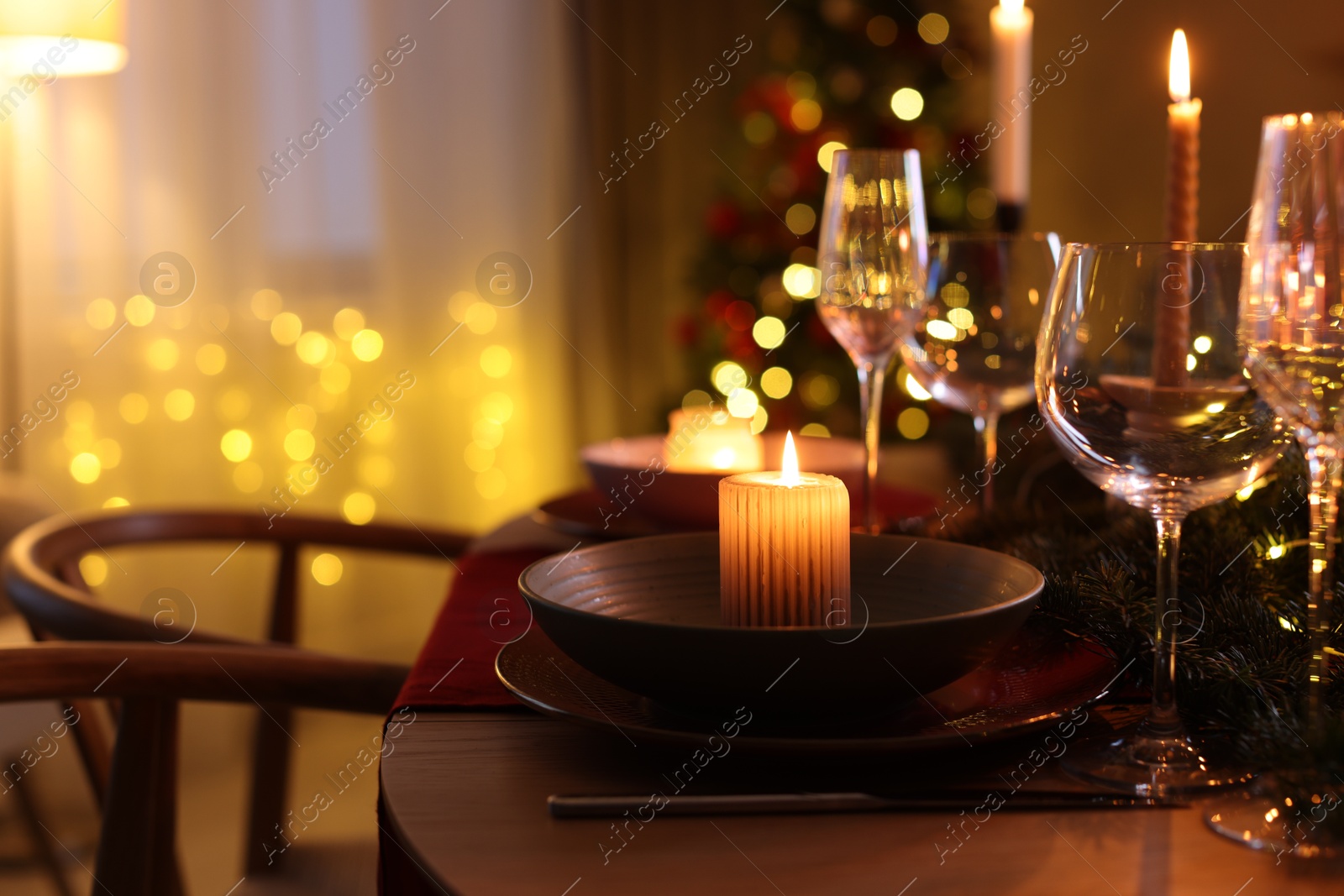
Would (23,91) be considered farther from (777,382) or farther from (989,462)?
(989,462)

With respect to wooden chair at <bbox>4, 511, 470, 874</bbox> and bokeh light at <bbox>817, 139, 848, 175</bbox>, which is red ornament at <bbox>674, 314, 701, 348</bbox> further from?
wooden chair at <bbox>4, 511, 470, 874</bbox>

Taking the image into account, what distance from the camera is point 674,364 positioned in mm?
3648

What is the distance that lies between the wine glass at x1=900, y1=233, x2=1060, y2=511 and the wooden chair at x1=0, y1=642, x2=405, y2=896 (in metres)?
0.49

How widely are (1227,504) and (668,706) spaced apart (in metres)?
0.43

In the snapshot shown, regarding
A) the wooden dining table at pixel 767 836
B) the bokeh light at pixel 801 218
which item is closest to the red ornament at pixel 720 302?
the bokeh light at pixel 801 218

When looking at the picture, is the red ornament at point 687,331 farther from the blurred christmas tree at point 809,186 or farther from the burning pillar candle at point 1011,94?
the burning pillar candle at point 1011,94

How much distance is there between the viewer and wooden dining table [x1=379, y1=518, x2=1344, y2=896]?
44 cm

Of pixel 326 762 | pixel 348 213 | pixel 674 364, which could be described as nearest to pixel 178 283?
pixel 348 213

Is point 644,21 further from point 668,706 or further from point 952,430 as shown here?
point 668,706

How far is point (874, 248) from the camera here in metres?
0.99

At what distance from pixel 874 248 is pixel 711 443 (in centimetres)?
26

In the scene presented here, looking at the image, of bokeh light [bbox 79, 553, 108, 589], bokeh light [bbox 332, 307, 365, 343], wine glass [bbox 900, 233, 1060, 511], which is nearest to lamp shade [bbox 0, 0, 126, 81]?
bokeh light [bbox 332, 307, 365, 343]

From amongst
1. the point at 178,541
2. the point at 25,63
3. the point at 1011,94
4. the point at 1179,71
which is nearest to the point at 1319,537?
the point at 1179,71

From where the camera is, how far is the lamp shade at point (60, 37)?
1.91 meters
